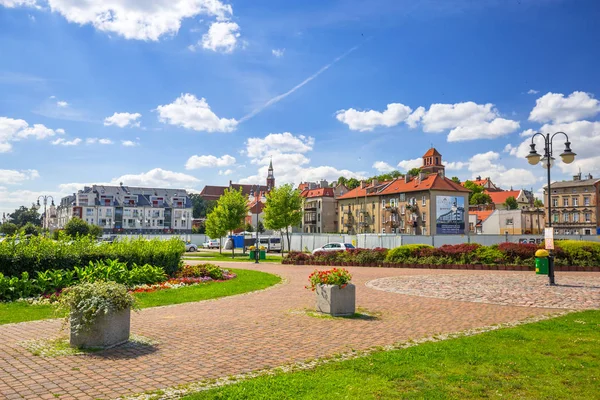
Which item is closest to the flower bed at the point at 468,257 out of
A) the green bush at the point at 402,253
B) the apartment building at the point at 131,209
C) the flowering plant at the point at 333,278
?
the green bush at the point at 402,253

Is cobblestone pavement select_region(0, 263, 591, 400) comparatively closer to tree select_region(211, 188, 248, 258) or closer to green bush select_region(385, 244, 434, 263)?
green bush select_region(385, 244, 434, 263)

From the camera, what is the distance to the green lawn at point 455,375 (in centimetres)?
530

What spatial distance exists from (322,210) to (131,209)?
4642cm

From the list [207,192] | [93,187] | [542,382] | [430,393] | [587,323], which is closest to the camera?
[430,393]

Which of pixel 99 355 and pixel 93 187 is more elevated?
pixel 93 187

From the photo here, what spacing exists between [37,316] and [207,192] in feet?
533

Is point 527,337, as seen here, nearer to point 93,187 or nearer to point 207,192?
point 93,187

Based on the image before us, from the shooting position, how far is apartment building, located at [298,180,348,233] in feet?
330

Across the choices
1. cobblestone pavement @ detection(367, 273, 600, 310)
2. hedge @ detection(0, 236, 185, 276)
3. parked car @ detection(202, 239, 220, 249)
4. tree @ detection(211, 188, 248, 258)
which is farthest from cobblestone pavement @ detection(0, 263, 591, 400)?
parked car @ detection(202, 239, 220, 249)

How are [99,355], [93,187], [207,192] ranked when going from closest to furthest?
[99,355] → [93,187] → [207,192]

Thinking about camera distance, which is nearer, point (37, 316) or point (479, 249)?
point (37, 316)

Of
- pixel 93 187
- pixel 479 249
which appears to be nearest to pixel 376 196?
pixel 479 249

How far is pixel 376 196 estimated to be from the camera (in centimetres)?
8600

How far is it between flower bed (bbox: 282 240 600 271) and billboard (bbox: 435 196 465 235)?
157ft
